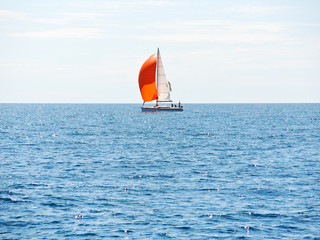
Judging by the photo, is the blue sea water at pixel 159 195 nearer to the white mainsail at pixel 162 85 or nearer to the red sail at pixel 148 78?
the red sail at pixel 148 78

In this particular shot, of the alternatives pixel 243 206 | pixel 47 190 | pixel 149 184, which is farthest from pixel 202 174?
pixel 47 190

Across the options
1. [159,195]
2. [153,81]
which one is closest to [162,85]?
[153,81]

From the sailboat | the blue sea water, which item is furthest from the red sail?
the blue sea water

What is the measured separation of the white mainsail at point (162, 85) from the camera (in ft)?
372

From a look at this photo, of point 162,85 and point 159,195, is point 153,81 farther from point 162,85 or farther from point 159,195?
point 159,195

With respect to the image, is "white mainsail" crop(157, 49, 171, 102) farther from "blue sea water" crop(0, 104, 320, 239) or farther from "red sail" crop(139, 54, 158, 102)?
"blue sea water" crop(0, 104, 320, 239)

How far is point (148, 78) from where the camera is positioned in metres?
112

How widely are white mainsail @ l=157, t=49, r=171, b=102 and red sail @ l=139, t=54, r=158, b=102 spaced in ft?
4.00

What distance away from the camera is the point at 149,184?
26.5 meters

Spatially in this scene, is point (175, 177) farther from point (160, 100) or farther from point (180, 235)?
point (160, 100)

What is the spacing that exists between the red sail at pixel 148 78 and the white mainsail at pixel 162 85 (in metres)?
1.22

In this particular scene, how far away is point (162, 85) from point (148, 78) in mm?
4970

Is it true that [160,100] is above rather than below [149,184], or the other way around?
above

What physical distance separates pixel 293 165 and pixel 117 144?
926 inches
